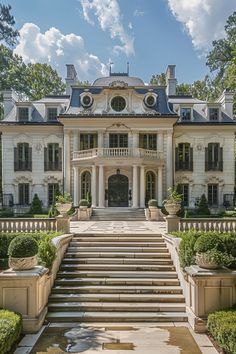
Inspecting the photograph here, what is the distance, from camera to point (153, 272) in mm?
10570

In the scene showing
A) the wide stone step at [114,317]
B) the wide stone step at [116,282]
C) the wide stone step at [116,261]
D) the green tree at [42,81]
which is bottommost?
the wide stone step at [114,317]

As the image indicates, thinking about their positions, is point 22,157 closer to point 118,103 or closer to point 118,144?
point 118,144

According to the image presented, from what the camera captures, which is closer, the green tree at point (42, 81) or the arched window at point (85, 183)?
the arched window at point (85, 183)

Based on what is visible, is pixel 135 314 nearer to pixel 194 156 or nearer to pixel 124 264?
pixel 124 264

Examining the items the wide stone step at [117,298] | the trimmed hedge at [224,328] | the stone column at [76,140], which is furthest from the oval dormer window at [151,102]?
the trimmed hedge at [224,328]

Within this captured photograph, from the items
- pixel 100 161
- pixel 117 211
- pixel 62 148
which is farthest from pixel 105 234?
pixel 62 148

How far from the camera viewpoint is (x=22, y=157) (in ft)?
103

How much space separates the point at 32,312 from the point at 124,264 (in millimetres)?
3727

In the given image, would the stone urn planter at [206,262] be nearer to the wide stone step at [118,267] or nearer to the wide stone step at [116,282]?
the wide stone step at [116,282]

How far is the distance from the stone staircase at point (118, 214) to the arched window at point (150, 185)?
3.34 m

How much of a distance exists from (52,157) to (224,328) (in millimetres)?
26478

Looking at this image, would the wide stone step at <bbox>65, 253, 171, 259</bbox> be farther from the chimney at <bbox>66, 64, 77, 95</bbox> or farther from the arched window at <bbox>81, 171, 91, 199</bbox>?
the chimney at <bbox>66, 64, 77, 95</bbox>

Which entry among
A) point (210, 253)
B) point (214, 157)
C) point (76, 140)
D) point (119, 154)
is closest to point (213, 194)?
point (214, 157)

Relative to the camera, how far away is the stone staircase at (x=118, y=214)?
25078 mm
